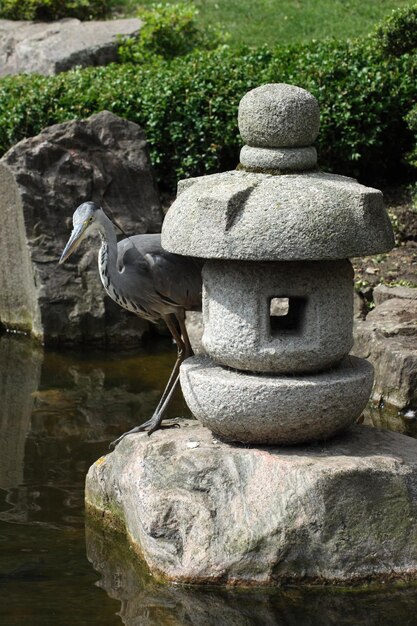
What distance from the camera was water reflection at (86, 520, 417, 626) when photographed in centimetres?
518

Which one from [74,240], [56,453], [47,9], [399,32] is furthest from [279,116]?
[47,9]

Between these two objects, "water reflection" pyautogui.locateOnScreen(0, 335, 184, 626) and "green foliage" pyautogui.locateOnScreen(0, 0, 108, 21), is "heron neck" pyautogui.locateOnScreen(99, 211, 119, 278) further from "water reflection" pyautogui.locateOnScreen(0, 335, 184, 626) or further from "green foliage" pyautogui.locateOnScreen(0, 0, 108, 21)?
"green foliage" pyautogui.locateOnScreen(0, 0, 108, 21)

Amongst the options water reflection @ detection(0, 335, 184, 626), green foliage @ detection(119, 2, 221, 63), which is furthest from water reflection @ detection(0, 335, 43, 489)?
green foliage @ detection(119, 2, 221, 63)

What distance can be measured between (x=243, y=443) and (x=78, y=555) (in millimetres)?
1054

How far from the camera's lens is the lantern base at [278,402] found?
5.52 meters

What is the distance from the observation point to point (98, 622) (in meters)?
5.22

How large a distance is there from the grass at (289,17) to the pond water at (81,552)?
7.41 m

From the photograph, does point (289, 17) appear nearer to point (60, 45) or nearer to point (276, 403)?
point (60, 45)

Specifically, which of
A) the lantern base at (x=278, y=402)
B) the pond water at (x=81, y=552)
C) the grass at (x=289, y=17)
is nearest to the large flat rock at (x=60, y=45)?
the grass at (x=289, y=17)

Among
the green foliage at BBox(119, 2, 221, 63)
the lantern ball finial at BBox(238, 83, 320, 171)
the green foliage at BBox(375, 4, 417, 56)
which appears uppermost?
the lantern ball finial at BBox(238, 83, 320, 171)


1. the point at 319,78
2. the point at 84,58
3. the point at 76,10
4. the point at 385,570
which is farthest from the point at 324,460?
the point at 76,10

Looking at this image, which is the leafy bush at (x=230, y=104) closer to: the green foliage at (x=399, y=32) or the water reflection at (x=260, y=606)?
the green foliage at (x=399, y=32)

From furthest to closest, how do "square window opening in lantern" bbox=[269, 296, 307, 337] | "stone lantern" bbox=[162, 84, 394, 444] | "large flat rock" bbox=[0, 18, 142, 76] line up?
"large flat rock" bbox=[0, 18, 142, 76], "square window opening in lantern" bbox=[269, 296, 307, 337], "stone lantern" bbox=[162, 84, 394, 444]

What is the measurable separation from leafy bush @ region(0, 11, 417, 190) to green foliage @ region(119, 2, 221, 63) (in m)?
2.33
